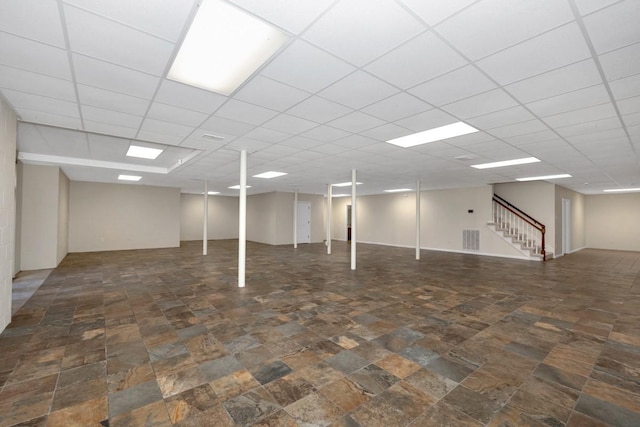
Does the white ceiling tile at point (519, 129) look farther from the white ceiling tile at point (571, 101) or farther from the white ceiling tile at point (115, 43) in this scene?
the white ceiling tile at point (115, 43)

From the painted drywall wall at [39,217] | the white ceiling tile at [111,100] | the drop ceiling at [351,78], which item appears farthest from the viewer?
the painted drywall wall at [39,217]

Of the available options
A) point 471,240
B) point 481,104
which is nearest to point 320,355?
point 481,104

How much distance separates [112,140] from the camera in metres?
5.64

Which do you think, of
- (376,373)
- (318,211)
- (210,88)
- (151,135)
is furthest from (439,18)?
(318,211)

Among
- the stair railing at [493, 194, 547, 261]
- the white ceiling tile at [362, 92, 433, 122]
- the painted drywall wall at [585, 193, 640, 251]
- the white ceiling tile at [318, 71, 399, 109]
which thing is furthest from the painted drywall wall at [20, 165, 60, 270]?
the painted drywall wall at [585, 193, 640, 251]

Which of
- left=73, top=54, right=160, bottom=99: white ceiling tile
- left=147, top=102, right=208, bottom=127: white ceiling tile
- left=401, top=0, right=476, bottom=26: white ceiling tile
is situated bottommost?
left=401, top=0, right=476, bottom=26: white ceiling tile

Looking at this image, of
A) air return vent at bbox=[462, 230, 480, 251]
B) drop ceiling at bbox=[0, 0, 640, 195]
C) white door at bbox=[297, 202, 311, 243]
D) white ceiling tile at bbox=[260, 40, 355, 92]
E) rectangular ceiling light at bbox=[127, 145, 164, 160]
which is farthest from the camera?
white door at bbox=[297, 202, 311, 243]

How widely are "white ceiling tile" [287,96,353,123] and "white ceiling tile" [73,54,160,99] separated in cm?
164

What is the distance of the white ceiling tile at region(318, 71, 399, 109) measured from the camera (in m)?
2.91

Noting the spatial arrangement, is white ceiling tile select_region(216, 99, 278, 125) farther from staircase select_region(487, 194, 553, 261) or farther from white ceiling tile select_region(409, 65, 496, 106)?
staircase select_region(487, 194, 553, 261)

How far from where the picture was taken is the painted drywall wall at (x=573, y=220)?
1109cm

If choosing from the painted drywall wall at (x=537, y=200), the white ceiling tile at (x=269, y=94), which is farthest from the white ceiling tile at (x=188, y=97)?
the painted drywall wall at (x=537, y=200)

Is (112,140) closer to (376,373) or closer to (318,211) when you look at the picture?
(376,373)

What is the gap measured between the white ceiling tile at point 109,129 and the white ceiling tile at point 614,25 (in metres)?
5.75
